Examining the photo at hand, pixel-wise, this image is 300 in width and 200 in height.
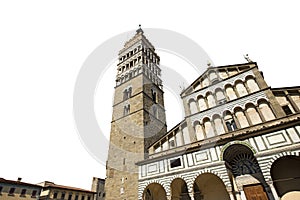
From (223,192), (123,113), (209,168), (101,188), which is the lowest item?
(223,192)

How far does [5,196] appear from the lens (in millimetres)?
26828

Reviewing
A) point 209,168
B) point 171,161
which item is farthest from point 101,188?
point 209,168

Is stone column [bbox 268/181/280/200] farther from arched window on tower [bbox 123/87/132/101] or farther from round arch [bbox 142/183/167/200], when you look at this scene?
arched window on tower [bbox 123/87/132/101]

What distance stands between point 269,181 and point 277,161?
210cm

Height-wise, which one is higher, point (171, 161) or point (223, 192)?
point (171, 161)

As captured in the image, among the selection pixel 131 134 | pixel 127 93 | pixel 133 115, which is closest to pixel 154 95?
pixel 127 93

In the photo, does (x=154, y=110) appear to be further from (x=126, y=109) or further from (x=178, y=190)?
(x=178, y=190)

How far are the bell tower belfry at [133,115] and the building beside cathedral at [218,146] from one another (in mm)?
137

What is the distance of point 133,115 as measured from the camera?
73.9 feet

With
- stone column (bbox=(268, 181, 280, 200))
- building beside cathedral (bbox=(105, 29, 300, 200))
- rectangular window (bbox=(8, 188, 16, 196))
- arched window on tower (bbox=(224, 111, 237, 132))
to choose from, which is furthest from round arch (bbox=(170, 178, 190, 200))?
rectangular window (bbox=(8, 188, 16, 196))

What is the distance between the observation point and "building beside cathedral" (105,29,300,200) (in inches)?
438

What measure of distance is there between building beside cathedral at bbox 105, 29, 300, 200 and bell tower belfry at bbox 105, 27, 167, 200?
14 cm

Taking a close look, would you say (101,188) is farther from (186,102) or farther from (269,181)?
(269,181)

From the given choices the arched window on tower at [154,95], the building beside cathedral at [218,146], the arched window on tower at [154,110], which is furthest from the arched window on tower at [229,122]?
the arched window on tower at [154,95]
